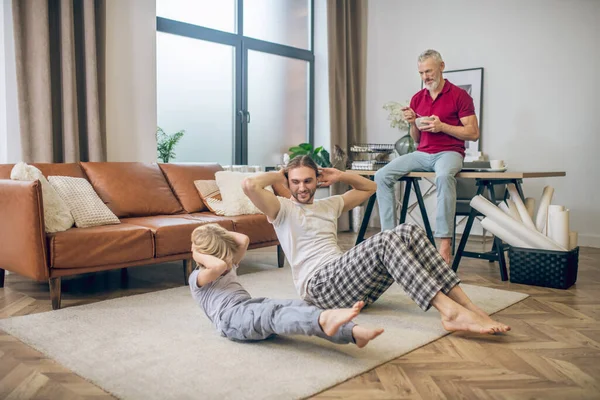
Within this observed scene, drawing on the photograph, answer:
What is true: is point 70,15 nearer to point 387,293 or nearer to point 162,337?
point 162,337

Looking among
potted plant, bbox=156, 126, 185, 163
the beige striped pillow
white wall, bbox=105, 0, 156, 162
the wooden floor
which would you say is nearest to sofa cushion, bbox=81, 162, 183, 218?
the beige striped pillow

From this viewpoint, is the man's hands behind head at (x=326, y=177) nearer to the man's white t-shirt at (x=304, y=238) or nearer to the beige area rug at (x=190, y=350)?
the man's white t-shirt at (x=304, y=238)

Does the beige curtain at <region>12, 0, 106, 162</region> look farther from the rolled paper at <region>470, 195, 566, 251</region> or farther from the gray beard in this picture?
the rolled paper at <region>470, 195, 566, 251</region>

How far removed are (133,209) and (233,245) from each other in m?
1.42

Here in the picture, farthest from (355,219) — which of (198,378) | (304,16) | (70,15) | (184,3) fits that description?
(198,378)

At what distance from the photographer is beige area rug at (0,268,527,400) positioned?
1778 millimetres

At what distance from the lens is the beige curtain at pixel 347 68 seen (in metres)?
5.93

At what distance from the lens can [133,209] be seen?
359 centimetres

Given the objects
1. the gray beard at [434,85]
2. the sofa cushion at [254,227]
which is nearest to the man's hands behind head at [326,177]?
the sofa cushion at [254,227]

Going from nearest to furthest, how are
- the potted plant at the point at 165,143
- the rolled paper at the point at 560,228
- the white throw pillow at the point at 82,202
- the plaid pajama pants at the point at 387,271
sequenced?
the plaid pajama pants at the point at 387,271
the white throw pillow at the point at 82,202
the rolled paper at the point at 560,228
the potted plant at the point at 165,143

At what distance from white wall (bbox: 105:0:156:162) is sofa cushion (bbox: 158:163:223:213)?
1.41 feet

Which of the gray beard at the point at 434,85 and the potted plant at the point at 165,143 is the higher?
the gray beard at the point at 434,85

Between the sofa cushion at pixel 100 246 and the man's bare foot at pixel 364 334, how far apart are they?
5.06 feet

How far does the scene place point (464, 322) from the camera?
2.23 metres
